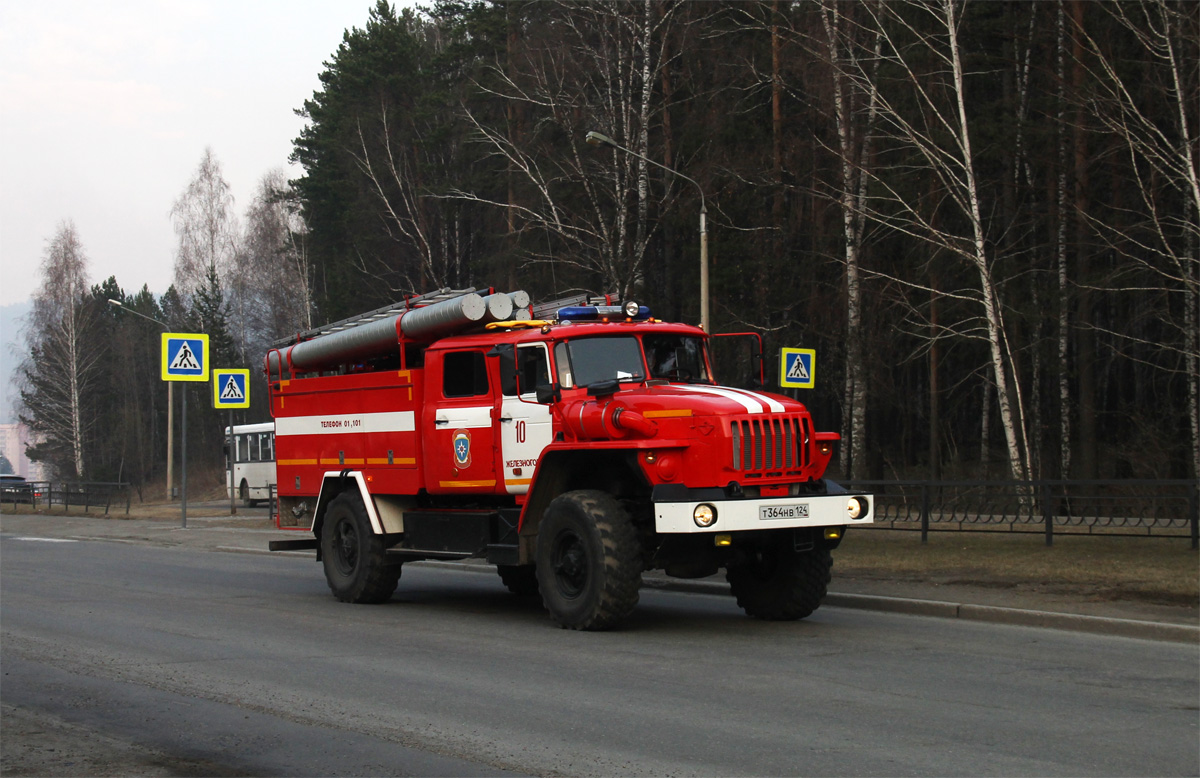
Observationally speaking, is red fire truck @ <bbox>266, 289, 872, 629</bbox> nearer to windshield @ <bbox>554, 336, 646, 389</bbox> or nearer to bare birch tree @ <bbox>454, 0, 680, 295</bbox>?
windshield @ <bbox>554, 336, 646, 389</bbox>

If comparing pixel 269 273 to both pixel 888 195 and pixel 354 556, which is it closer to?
pixel 888 195

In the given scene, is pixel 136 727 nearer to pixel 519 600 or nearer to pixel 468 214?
pixel 519 600

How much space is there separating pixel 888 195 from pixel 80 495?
2593 cm

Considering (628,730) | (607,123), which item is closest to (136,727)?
(628,730)

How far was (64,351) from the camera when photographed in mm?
68562

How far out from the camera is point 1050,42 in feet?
91.2

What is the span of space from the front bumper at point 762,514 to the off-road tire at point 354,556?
13.7ft

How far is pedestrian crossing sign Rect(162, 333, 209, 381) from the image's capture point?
1030 inches

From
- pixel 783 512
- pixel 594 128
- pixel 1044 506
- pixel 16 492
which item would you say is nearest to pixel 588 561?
pixel 783 512

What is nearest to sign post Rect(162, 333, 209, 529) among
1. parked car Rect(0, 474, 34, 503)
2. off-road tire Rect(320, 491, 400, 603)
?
off-road tire Rect(320, 491, 400, 603)

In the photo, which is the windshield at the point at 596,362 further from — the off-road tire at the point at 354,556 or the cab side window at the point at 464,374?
the off-road tire at the point at 354,556

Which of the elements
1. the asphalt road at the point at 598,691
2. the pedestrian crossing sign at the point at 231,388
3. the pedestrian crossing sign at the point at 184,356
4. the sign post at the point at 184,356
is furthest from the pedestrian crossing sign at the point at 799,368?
the pedestrian crossing sign at the point at 231,388

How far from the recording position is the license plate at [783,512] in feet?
34.3

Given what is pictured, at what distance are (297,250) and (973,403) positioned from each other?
35.2 meters
